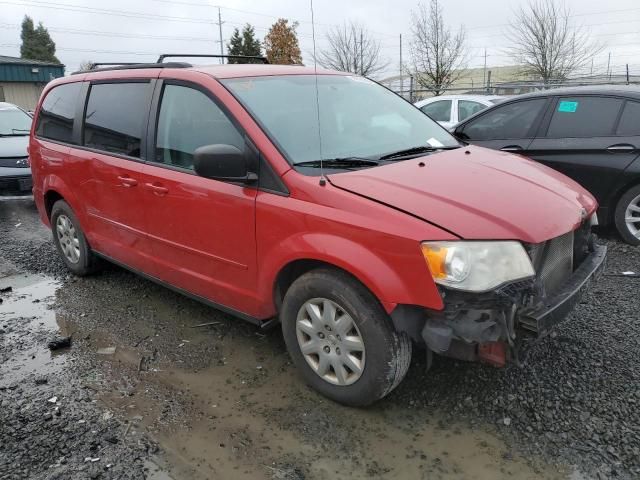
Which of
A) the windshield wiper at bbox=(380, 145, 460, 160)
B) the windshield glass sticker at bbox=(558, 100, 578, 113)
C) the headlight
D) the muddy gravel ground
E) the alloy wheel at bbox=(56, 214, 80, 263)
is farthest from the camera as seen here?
the windshield glass sticker at bbox=(558, 100, 578, 113)

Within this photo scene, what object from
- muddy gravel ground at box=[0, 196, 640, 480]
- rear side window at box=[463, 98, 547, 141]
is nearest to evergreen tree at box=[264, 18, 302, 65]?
rear side window at box=[463, 98, 547, 141]

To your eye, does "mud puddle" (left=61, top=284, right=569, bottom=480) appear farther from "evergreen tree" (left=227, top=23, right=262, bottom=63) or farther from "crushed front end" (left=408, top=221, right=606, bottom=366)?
"evergreen tree" (left=227, top=23, right=262, bottom=63)

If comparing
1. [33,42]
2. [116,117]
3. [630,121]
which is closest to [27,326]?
[116,117]

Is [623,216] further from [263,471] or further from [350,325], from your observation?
[263,471]

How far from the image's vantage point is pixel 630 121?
5473 mm

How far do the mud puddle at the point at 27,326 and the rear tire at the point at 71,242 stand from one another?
264 mm

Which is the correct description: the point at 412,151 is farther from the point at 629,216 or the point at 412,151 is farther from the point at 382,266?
the point at 629,216

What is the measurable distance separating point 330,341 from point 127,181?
2.00 meters

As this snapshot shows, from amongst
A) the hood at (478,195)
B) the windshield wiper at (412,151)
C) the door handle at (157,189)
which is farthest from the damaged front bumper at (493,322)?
the door handle at (157,189)

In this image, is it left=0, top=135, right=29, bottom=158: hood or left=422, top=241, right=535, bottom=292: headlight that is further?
left=0, top=135, right=29, bottom=158: hood

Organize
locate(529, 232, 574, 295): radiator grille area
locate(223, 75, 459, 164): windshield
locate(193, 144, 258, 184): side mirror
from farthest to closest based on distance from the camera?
locate(223, 75, 459, 164): windshield → locate(193, 144, 258, 184): side mirror → locate(529, 232, 574, 295): radiator grille area

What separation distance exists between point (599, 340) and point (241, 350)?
7.71ft

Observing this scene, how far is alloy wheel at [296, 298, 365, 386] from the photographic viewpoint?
2.84 m

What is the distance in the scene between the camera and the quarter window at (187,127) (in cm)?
335
